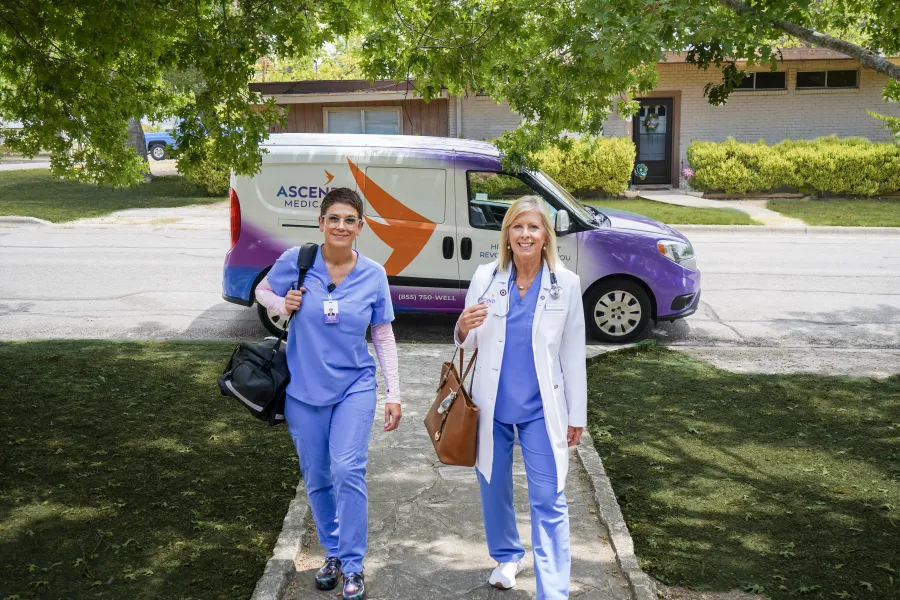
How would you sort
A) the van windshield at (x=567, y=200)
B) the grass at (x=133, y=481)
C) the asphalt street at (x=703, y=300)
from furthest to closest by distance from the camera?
the asphalt street at (x=703, y=300) < the van windshield at (x=567, y=200) < the grass at (x=133, y=481)

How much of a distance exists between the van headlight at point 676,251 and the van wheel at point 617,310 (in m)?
0.46

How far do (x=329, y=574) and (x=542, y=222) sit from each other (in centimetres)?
199

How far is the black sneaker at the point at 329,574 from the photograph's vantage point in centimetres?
456

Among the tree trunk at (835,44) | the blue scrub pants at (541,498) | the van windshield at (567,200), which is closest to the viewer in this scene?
the blue scrub pants at (541,498)

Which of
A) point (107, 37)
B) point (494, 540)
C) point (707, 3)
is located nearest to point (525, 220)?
point (494, 540)

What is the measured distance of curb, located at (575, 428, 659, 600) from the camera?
4.55 m

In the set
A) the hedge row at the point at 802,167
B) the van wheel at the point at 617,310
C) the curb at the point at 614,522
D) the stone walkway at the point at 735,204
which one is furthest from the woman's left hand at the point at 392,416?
the hedge row at the point at 802,167

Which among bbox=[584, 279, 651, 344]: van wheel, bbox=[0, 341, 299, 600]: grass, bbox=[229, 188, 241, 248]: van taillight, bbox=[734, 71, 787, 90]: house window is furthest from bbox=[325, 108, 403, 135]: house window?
bbox=[0, 341, 299, 600]: grass

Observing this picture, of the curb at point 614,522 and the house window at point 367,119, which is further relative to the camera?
the house window at point 367,119

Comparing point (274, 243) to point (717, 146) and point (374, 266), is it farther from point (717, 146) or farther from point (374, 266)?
point (717, 146)

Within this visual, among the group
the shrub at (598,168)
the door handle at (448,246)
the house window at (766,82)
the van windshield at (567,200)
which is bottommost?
the door handle at (448,246)

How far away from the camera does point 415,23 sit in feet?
29.4

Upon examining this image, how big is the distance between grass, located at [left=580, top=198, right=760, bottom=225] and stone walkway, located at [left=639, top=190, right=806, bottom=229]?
0.34 m

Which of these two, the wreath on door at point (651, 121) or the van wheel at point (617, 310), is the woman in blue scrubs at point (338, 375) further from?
the wreath on door at point (651, 121)
